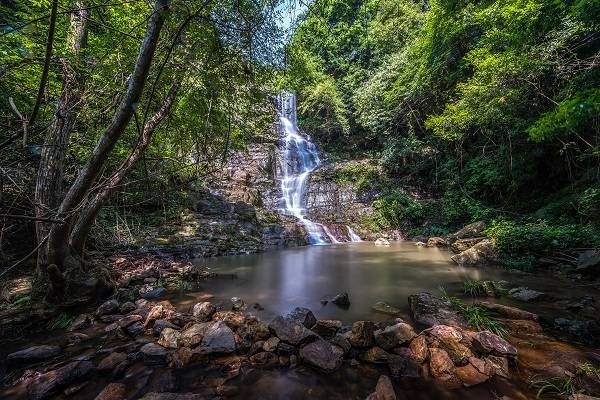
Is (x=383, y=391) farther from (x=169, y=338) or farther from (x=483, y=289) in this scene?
(x=483, y=289)

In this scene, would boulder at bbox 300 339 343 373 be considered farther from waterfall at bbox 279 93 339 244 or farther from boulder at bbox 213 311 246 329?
waterfall at bbox 279 93 339 244

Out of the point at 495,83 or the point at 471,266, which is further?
the point at 495,83

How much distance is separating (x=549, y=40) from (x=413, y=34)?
43.7 feet

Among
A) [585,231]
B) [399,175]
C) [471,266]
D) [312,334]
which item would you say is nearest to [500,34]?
[585,231]

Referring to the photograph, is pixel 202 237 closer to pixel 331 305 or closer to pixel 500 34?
pixel 331 305

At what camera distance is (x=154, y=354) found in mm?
3262

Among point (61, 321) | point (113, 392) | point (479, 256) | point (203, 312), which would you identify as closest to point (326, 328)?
point (203, 312)

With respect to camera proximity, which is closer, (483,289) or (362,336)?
(362,336)

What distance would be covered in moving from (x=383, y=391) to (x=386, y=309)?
2.33m

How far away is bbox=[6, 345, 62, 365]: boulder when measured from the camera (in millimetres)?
3158

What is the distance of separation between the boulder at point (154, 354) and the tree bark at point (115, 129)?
1.64 m

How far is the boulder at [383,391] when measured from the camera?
2.51m

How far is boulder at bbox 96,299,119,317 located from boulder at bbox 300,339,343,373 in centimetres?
314

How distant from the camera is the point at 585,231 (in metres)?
7.38
